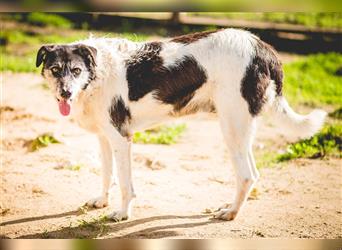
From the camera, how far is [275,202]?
225 inches

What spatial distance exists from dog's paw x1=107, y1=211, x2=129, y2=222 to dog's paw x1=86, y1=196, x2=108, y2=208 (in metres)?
0.41

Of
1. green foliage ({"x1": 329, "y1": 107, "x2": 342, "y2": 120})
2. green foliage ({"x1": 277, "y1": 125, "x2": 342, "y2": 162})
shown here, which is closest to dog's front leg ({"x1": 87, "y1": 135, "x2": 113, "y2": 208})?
green foliage ({"x1": 277, "y1": 125, "x2": 342, "y2": 162})

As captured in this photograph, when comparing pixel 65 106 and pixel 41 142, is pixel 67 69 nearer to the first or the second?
pixel 65 106

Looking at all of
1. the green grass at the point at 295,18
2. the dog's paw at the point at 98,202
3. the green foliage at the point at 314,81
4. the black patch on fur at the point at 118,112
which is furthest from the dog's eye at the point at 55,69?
the green grass at the point at 295,18

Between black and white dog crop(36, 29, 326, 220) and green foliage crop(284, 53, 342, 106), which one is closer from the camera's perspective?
black and white dog crop(36, 29, 326, 220)

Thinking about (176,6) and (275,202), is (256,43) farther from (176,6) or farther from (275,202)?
(176,6)

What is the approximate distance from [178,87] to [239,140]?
0.75m

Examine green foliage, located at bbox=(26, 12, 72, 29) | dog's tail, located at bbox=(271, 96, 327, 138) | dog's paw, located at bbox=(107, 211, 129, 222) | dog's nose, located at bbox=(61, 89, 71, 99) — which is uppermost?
green foliage, located at bbox=(26, 12, 72, 29)

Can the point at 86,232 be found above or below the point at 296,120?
below

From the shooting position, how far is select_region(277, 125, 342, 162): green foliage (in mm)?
7219

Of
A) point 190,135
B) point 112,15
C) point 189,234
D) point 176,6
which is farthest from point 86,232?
point 112,15

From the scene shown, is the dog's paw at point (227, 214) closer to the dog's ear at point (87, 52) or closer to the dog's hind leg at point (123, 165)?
the dog's hind leg at point (123, 165)

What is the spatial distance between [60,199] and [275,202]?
89.4 inches

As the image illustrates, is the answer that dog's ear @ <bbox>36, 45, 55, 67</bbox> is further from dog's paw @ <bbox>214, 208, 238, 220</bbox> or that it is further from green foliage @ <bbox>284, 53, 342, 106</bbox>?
green foliage @ <bbox>284, 53, 342, 106</bbox>
